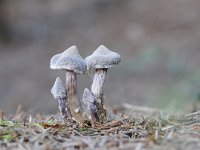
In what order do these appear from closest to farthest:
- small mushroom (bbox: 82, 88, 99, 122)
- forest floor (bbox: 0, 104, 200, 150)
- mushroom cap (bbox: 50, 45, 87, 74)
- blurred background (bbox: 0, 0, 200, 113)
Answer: forest floor (bbox: 0, 104, 200, 150) → mushroom cap (bbox: 50, 45, 87, 74) → small mushroom (bbox: 82, 88, 99, 122) → blurred background (bbox: 0, 0, 200, 113)

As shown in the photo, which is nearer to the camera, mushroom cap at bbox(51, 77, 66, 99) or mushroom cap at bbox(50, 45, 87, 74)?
mushroom cap at bbox(50, 45, 87, 74)

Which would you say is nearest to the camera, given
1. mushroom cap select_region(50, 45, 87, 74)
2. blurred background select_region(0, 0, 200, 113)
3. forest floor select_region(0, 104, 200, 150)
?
forest floor select_region(0, 104, 200, 150)

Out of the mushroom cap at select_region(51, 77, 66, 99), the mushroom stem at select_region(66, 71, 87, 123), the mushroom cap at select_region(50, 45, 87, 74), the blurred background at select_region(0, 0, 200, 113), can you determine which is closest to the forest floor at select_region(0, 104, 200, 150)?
the mushroom stem at select_region(66, 71, 87, 123)

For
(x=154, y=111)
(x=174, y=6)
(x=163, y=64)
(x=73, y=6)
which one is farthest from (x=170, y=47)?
(x=73, y=6)

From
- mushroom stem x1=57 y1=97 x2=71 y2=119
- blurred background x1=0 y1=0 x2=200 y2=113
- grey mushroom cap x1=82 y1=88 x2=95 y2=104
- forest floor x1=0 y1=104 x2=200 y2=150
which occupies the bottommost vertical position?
forest floor x1=0 y1=104 x2=200 y2=150

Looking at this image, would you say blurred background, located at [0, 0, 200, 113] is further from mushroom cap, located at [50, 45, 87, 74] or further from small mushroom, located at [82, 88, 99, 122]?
mushroom cap, located at [50, 45, 87, 74]

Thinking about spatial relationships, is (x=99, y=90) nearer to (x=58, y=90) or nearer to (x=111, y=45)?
(x=58, y=90)

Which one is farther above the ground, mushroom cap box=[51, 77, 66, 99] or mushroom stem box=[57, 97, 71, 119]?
mushroom cap box=[51, 77, 66, 99]

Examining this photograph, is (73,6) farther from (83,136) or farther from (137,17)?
(83,136)

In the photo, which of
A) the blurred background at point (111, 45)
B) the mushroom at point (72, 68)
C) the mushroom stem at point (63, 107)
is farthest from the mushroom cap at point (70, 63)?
the blurred background at point (111, 45)
